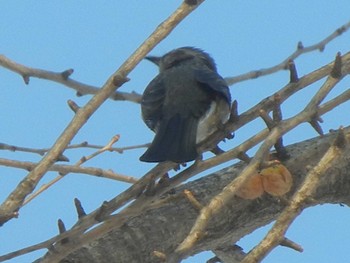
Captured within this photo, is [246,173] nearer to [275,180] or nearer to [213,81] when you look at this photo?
[275,180]

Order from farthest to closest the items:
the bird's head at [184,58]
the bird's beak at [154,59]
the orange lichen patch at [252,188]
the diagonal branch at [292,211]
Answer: the bird's beak at [154,59] → the bird's head at [184,58] → the orange lichen patch at [252,188] → the diagonal branch at [292,211]

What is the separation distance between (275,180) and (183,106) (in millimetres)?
1268

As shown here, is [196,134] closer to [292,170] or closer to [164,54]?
[292,170]

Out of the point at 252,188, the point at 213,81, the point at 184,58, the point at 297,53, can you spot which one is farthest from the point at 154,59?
the point at 252,188

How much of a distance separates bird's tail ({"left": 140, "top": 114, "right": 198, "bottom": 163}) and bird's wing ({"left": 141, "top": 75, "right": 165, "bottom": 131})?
0.07 metres

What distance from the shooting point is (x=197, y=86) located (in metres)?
4.98

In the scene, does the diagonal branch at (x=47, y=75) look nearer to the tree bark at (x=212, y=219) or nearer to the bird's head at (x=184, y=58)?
the tree bark at (x=212, y=219)

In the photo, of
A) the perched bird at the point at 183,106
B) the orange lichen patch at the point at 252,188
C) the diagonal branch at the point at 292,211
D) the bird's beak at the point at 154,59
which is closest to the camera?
the diagonal branch at the point at 292,211

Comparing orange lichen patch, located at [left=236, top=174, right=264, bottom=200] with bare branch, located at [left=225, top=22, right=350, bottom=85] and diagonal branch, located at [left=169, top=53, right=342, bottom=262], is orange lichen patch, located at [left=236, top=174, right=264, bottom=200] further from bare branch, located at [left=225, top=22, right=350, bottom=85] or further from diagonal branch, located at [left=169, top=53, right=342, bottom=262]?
bare branch, located at [left=225, top=22, right=350, bottom=85]

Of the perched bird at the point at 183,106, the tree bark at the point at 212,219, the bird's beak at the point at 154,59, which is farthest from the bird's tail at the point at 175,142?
the bird's beak at the point at 154,59

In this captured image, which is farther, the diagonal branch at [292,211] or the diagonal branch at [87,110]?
the diagonal branch at [87,110]

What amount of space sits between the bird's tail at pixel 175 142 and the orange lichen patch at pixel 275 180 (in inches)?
16.2

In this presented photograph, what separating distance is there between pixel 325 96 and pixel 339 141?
49 centimetres

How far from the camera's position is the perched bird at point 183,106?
4289mm
